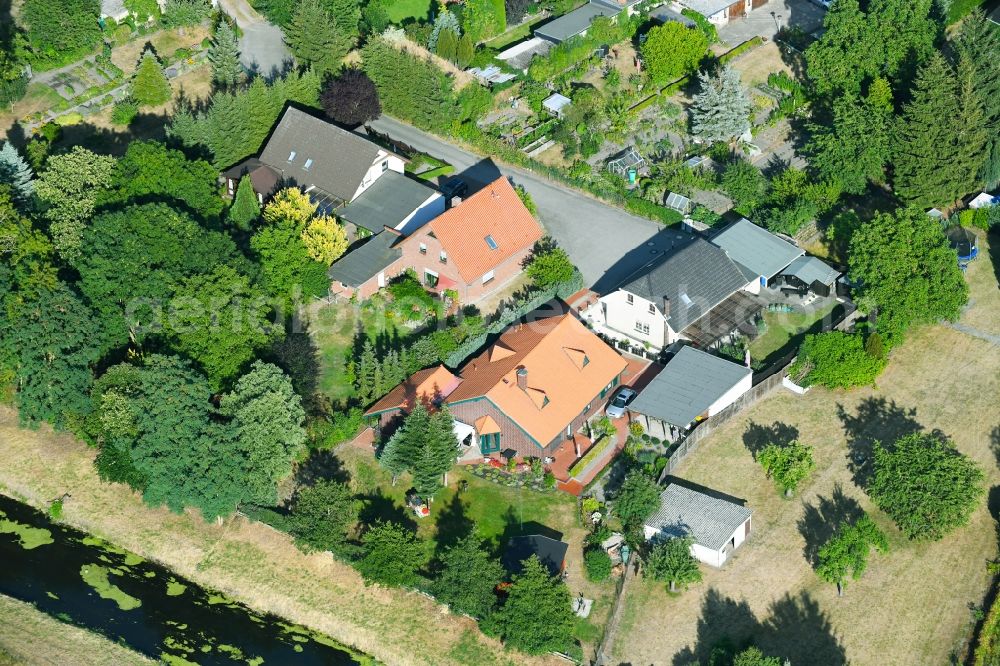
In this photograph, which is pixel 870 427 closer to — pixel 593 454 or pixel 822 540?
pixel 822 540

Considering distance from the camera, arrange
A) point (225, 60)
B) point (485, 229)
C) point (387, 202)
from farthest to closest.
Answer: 1. point (225, 60)
2. point (387, 202)
3. point (485, 229)

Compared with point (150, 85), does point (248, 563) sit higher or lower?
lower

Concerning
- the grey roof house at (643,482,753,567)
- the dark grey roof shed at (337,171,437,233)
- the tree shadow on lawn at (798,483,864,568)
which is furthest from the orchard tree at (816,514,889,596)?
the dark grey roof shed at (337,171,437,233)

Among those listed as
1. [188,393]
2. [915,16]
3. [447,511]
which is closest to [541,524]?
[447,511]

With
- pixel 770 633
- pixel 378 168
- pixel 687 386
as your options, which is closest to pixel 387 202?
pixel 378 168

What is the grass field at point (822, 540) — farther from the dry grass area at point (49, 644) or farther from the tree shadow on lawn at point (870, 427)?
the dry grass area at point (49, 644)

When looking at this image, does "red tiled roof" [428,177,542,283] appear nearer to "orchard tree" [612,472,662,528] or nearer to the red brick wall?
the red brick wall
